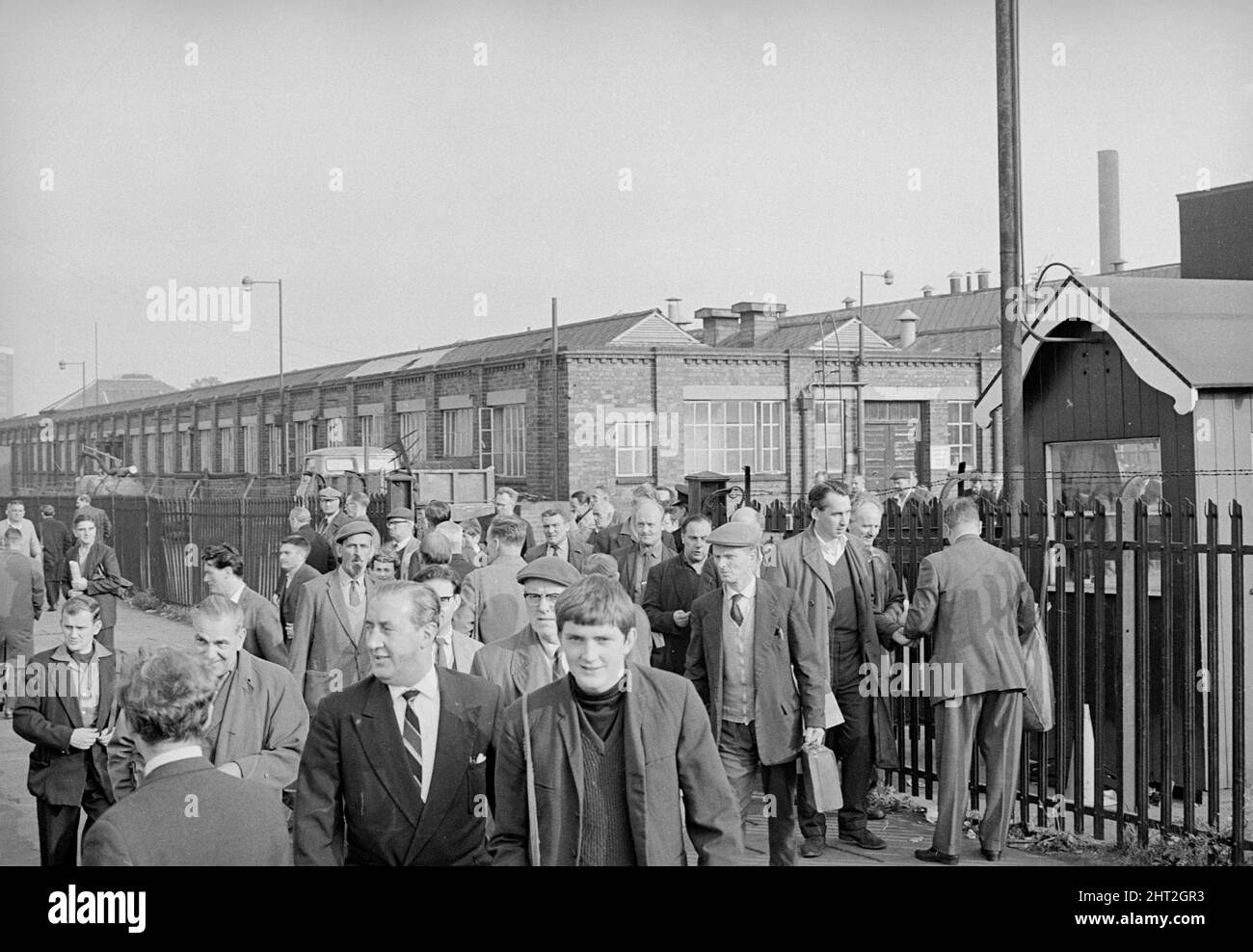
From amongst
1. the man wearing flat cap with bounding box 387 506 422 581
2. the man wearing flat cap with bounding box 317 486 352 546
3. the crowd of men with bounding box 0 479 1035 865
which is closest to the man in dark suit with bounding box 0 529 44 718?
the man wearing flat cap with bounding box 317 486 352 546

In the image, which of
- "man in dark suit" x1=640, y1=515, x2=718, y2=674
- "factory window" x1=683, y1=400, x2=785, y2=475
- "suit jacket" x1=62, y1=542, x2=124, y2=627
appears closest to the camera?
"man in dark suit" x1=640, y1=515, x2=718, y2=674

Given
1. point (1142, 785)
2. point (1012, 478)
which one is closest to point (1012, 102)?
point (1012, 478)

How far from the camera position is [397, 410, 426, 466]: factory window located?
3922 cm

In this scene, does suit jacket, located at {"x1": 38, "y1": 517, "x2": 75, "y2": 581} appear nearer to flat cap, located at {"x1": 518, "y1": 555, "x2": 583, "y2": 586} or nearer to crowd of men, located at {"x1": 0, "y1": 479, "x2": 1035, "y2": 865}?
crowd of men, located at {"x1": 0, "y1": 479, "x2": 1035, "y2": 865}

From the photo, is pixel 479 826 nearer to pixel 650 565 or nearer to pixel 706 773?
pixel 706 773

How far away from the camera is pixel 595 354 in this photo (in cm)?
3369

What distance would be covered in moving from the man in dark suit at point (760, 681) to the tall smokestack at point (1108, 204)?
1986 centimetres

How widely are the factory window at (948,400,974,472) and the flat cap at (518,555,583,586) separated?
3503cm

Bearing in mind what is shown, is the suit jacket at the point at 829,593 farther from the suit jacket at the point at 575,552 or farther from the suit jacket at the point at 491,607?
the suit jacket at the point at 575,552

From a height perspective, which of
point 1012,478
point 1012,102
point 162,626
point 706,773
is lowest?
point 162,626

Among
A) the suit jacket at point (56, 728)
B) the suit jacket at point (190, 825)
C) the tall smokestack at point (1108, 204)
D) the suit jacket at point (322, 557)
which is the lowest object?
the suit jacket at point (56, 728)

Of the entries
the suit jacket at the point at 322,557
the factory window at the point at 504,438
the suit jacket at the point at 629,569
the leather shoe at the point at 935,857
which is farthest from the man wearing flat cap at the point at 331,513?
the factory window at the point at 504,438

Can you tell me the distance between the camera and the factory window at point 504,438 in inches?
1403

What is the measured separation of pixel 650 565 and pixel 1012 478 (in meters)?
2.48
